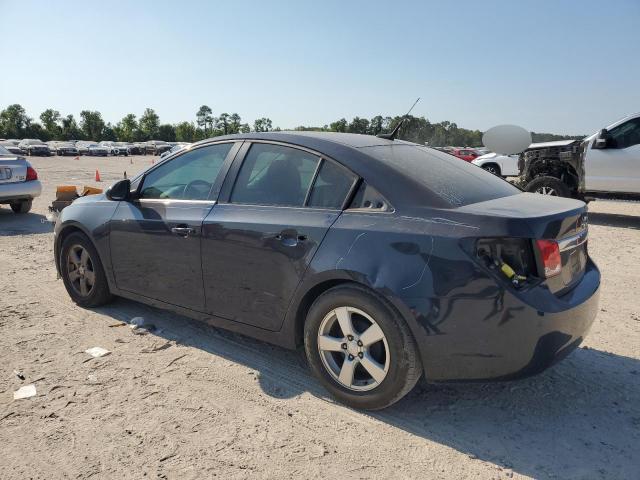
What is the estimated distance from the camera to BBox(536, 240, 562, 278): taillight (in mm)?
2518

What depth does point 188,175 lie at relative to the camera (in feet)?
12.7

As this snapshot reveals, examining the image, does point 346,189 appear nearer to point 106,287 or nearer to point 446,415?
point 446,415

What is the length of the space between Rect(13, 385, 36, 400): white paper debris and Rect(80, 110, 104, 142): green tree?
349 ft

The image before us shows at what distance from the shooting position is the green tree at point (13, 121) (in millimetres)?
88625

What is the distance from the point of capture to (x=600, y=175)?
973cm

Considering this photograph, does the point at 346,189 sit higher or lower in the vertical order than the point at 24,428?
higher

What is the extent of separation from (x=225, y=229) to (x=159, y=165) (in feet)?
3.63

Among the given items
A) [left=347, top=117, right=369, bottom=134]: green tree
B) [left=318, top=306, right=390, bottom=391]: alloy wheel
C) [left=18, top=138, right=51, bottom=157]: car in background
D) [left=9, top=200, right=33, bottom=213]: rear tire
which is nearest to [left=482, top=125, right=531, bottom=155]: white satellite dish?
[left=347, top=117, right=369, bottom=134]: green tree

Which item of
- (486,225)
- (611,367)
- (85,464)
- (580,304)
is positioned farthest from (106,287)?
(611,367)

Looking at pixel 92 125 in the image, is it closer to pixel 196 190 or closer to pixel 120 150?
pixel 120 150

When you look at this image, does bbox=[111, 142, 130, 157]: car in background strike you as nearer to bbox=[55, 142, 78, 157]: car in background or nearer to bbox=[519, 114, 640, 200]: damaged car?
bbox=[55, 142, 78, 157]: car in background

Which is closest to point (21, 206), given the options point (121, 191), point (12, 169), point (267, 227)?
point (12, 169)

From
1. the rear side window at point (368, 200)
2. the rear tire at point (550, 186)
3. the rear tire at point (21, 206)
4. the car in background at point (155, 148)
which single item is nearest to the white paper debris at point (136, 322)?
the rear side window at point (368, 200)

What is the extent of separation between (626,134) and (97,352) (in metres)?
10.1
